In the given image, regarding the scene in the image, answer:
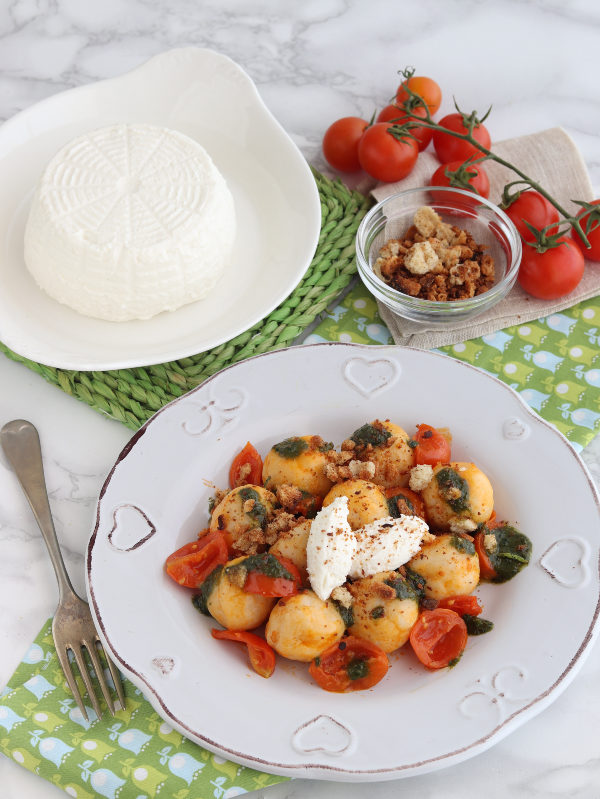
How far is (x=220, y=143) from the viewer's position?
118 inches

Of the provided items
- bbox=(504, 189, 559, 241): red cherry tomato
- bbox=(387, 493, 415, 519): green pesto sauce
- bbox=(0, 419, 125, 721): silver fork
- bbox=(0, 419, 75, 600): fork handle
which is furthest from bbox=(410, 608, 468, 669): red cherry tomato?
bbox=(504, 189, 559, 241): red cherry tomato

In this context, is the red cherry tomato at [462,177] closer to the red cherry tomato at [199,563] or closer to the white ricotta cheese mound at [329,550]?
the white ricotta cheese mound at [329,550]

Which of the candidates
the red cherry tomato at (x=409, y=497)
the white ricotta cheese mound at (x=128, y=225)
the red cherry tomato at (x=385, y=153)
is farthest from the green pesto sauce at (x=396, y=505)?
the red cherry tomato at (x=385, y=153)

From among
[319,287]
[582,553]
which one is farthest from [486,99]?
[582,553]

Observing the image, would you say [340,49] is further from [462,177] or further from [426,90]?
[462,177]

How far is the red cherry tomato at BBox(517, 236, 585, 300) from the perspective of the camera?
269 cm

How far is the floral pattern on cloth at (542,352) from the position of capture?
2572 millimetres

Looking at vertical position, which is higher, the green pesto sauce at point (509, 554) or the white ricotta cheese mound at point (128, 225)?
the white ricotta cheese mound at point (128, 225)

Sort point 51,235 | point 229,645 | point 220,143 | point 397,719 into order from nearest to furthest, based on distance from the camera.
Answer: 1. point 397,719
2. point 229,645
3. point 51,235
4. point 220,143

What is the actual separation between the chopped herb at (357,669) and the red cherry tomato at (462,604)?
0.23 meters

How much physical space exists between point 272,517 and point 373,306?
3.23ft

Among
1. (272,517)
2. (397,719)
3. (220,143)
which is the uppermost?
(220,143)

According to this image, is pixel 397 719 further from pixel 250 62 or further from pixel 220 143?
pixel 250 62

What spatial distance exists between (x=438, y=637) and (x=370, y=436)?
539 mm
